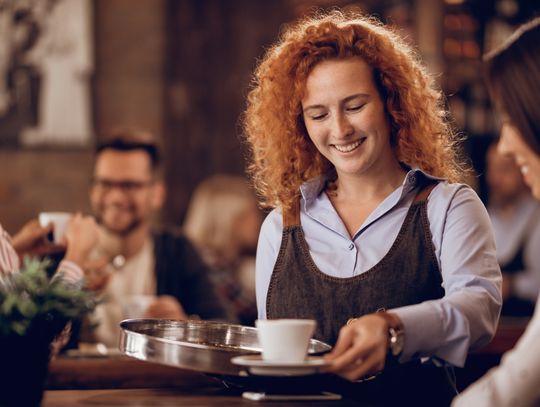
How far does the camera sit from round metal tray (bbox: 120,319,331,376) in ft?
5.61

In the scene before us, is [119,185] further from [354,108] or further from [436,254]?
[436,254]

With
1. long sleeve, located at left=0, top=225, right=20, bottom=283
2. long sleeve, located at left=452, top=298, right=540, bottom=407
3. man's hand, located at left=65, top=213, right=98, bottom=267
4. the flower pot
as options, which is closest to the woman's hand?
long sleeve, located at left=452, top=298, right=540, bottom=407

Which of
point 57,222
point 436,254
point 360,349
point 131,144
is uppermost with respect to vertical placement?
point 131,144

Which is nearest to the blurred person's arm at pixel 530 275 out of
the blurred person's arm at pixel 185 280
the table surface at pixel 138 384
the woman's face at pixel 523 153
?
the table surface at pixel 138 384

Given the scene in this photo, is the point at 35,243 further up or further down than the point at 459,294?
further up

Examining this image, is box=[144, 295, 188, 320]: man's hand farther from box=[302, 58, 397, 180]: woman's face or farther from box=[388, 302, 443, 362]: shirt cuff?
box=[388, 302, 443, 362]: shirt cuff

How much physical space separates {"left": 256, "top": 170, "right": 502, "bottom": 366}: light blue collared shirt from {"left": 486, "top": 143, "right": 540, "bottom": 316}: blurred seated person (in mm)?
3204

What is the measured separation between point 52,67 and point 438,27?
2.69 metres

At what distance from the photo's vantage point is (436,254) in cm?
214

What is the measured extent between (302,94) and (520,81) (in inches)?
28.7

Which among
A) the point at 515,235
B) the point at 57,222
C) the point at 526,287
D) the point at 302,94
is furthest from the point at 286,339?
the point at 515,235

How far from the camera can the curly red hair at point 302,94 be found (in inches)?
90.8

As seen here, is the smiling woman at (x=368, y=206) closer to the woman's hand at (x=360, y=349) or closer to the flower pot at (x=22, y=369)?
the woman's hand at (x=360, y=349)

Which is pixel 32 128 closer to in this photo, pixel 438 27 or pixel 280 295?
pixel 438 27
